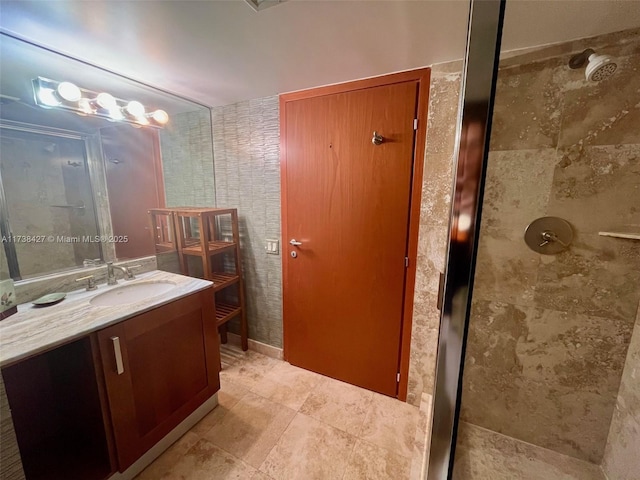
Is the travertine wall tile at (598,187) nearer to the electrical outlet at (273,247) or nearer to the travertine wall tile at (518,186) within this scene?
the travertine wall tile at (518,186)

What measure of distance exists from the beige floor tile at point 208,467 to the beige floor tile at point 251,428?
3cm

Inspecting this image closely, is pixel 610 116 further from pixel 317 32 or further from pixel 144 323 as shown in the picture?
pixel 144 323

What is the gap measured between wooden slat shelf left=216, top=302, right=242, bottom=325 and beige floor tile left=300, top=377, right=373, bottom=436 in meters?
0.83

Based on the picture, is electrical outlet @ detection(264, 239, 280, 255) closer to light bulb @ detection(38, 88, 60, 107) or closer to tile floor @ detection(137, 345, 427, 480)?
tile floor @ detection(137, 345, 427, 480)

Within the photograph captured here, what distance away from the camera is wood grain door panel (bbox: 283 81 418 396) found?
4.70 ft

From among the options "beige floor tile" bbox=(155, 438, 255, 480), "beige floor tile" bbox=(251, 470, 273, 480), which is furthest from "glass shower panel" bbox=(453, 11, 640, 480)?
"beige floor tile" bbox=(155, 438, 255, 480)

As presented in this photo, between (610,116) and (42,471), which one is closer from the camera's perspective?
(610,116)

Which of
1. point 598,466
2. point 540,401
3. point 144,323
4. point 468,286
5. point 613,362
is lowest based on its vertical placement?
point 598,466

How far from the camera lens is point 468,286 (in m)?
0.50

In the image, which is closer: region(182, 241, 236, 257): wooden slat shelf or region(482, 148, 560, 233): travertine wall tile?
region(482, 148, 560, 233): travertine wall tile

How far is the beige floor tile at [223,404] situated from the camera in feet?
4.71

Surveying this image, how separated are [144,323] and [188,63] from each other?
4.29ft

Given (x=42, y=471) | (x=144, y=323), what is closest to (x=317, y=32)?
(x=144, y=323)

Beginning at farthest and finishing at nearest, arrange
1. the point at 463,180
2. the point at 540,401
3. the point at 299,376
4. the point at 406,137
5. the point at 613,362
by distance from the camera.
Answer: the point at 299,376
the point at 406,137
the point at 540,401
the point at 613,362
the point at 463,180
